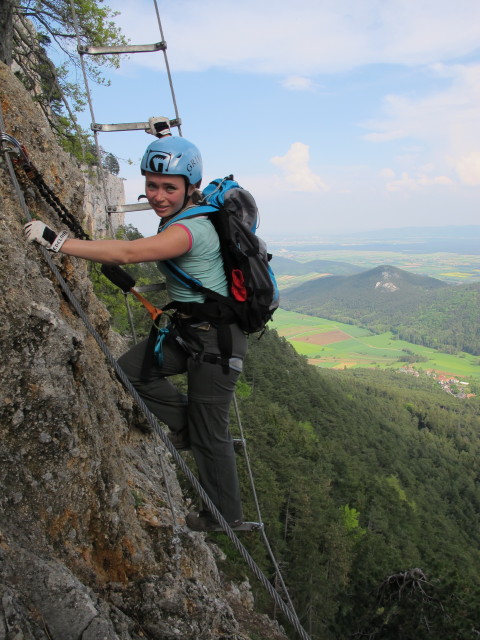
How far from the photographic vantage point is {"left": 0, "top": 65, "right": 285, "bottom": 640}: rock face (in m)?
3.45

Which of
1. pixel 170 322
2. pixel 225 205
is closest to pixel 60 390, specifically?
pixel 170 322

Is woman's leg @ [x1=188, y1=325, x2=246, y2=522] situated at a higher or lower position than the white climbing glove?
lower

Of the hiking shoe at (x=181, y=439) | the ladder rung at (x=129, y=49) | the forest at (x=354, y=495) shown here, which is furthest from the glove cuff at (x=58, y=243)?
the forest at (x=354, y=495)

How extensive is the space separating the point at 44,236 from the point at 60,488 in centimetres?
215

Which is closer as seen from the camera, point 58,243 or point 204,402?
point 58,243

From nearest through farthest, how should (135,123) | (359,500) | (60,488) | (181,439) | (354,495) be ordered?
(60,488) < (181,439) < (135,123) < (359,500) < (354,495)

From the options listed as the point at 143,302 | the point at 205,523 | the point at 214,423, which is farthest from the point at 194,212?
the point at 205,523

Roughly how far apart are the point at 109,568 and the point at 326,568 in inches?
1062

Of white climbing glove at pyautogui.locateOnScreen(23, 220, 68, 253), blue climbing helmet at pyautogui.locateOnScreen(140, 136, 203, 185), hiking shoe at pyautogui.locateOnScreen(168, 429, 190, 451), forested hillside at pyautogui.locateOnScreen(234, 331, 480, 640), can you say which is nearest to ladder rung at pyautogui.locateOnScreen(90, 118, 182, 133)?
blue climbing helmet at pyautogui.locateOnScreen(140, 136, 203, 185)

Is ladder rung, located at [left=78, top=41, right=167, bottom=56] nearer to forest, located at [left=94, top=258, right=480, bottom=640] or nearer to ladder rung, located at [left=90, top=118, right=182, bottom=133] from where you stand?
ladder rung, located at [left=90, top=118, right=182, bottom=133]

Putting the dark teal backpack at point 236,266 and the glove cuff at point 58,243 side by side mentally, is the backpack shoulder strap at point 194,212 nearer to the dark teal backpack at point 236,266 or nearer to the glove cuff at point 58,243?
the dark teal backpack at point 236,266

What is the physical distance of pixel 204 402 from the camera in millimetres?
4168

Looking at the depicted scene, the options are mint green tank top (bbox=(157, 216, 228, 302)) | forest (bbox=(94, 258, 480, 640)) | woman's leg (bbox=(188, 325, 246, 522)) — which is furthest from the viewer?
forest (bbox=(94, 258, 480, 640))

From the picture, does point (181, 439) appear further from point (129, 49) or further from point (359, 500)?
point (359, 500)
